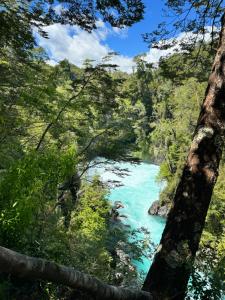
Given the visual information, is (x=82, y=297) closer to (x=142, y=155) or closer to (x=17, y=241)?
(x=17, y=241)

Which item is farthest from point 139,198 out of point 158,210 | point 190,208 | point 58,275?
point 58,275

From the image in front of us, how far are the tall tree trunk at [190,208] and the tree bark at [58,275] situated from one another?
0.77ft

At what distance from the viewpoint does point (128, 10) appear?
5.05 meters

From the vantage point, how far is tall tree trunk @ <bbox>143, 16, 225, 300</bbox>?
3.18 m

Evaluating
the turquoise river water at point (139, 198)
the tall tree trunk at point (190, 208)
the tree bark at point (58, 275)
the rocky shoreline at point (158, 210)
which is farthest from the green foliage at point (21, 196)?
the rocky shoreline at point (158, 210)

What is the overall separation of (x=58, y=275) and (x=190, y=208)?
131 cm

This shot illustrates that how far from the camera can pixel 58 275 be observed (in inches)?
110

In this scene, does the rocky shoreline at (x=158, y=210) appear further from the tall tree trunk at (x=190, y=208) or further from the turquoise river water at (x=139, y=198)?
the tall tree trunk at (x=190, y=208)

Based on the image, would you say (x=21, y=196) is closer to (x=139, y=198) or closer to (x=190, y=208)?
(x=190, y=208)

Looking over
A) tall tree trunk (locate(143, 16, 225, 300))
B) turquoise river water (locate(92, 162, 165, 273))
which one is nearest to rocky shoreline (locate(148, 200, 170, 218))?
turquoise river water (locate(92, 162, 165, 273))

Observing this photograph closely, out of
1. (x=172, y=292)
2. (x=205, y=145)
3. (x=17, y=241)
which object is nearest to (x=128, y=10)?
(x=205, y=145)

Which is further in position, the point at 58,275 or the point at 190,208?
the point at 190,208

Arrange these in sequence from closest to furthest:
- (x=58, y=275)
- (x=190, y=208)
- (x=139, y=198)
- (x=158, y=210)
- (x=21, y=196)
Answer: (x=58, y=275), (x=190, y=208), (x=21, y=196), (x=158, y=210), (x=139, y=198)

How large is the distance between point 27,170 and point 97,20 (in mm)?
2548
